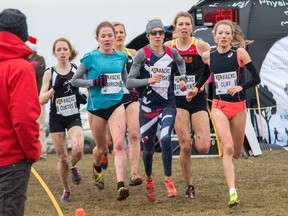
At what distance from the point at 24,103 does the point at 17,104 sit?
0.15 feet

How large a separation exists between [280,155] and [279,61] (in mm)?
4542

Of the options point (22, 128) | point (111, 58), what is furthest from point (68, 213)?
point (22, 128)

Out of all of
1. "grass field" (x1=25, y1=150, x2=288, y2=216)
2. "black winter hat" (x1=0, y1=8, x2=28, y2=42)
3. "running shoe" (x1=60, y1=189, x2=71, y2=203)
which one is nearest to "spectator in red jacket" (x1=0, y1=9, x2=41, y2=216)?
"black winter hat" (x1=0, y1=8, x2=28, y2=42)

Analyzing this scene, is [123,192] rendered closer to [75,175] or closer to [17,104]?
[75,175]

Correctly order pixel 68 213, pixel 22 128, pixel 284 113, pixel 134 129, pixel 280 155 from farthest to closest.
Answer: pixel 284 113, pixel 280 155, pixel 134 129, pixel 68 213, pixel 22 128

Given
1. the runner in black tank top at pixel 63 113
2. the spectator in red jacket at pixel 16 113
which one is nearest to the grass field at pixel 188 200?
the runner in black tank top at pixel 63 113

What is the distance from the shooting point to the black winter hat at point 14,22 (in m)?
6.00

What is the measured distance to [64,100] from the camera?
10953 millimetres

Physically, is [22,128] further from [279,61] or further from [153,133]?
[279,61]

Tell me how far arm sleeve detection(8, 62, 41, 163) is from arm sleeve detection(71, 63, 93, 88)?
Result: 14.5ft

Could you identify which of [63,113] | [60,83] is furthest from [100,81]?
[63,113]

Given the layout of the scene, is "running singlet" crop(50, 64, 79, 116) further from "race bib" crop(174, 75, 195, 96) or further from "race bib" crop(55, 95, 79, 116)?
"race bib" crop(174, 75, 195, 96)

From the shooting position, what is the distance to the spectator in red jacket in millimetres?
5762

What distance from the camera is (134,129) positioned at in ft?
37.3
